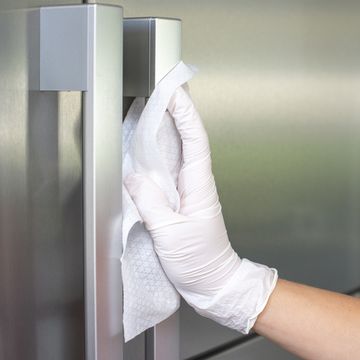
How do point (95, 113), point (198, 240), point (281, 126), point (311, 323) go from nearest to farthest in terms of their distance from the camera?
1. point (95, 113)
2. point (198, 240)
3. point (311, 323)
4. point (281, 126)

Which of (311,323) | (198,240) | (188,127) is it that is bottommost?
(311,323)

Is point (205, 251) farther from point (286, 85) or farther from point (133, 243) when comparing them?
point (286, 85)

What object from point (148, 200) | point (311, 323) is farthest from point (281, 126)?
point (148, 200)

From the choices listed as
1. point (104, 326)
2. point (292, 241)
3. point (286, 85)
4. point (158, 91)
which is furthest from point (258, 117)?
point (104, 326)

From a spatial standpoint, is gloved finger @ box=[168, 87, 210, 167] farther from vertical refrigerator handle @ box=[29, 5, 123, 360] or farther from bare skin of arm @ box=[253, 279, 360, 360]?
bare skin of arm @ box=[253, 279, 360, 360]

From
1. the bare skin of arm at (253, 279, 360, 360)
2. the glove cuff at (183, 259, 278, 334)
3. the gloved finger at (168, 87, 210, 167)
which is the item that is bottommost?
the bare skin of arm at (253, 279, 360, 360)

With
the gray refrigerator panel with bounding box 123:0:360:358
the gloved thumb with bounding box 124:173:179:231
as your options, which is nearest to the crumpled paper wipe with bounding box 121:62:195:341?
the gloved thumb with bounding box 124:173:179:231

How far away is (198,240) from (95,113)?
0.66 ft

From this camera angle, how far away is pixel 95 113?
664 mm

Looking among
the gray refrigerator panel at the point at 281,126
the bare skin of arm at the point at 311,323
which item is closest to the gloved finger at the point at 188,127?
the gray refrigerator panel at the point at 281,126

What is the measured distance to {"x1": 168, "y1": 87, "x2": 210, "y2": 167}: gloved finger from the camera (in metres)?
0.74

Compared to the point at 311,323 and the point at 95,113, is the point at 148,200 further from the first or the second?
the point at 311,323

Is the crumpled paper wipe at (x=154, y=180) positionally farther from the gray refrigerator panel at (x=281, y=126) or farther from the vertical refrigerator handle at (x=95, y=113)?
the gray refrigerator panel at (x=281, y=126)

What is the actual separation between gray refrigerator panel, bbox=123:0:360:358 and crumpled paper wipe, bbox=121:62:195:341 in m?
0.13
